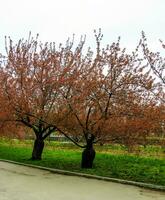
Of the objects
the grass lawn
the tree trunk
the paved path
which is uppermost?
the tree trunk

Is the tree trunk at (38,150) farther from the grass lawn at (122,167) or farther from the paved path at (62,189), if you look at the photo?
the paved path at (62,189)

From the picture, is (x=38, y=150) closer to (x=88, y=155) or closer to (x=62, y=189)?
(x=88, y=155)

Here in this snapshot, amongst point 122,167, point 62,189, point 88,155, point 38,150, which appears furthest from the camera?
point 38,150

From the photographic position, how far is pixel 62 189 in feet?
40.7

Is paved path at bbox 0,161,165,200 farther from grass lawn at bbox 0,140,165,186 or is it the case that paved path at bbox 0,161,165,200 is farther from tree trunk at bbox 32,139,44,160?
tree trunk at bbox 32,139,44,160

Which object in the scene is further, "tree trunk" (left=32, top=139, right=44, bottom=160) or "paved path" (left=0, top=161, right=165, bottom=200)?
"tree trunk" (left=32, top=139, right=44, bottom=160)

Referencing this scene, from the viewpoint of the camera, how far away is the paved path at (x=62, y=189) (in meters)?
11.2

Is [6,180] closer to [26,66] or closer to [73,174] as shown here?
[73,174]

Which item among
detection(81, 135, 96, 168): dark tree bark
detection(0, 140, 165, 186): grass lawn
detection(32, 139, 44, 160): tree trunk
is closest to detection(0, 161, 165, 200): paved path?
detection(0, 140, 165, 186): grass lawn

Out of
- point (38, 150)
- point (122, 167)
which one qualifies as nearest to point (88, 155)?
point (122, 167)

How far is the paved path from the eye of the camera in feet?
36.7

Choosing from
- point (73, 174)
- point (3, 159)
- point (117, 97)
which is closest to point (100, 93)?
point (117, 97)

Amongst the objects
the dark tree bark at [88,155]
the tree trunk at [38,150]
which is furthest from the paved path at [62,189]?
the tree trunk at [38,150]

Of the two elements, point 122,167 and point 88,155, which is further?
point 122,167
